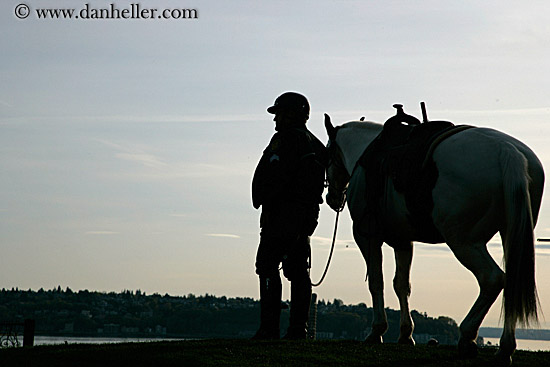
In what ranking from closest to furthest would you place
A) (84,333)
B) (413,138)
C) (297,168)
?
(413,138)
(297,168)
(84,333)

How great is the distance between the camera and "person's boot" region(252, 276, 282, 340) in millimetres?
14117

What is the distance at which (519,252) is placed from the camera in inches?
428

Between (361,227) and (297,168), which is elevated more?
(297,168)

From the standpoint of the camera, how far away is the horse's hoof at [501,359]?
36.4 ft

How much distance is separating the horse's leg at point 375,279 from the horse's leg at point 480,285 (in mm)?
2173

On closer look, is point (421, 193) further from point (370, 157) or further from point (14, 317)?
point (14, 317)

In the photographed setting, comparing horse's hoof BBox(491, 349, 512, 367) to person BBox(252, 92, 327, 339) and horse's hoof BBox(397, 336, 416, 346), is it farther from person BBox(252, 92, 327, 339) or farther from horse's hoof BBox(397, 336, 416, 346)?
person BBox(252, 92, 327, 339)

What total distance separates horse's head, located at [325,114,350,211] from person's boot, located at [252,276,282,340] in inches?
69.7

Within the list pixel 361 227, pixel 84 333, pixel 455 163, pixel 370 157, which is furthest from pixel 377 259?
pixel 84 333

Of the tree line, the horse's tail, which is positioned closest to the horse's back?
the horse's tail

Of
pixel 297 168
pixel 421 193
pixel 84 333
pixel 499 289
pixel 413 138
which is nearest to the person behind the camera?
pixel 499 289

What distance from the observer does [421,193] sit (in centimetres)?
1211

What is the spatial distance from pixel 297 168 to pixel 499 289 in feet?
13.7

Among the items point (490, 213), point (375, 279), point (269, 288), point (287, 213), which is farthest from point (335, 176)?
point (490, 213)
